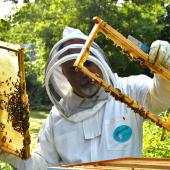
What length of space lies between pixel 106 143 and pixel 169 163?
1012 millimetres

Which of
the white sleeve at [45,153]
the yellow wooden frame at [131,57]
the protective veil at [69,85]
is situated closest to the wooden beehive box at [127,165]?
the yellow wooden frame at [131,57]

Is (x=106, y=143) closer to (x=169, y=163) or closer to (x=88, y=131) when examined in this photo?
(x=88, y=131)

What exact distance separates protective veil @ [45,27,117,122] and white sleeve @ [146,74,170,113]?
11.9 inches

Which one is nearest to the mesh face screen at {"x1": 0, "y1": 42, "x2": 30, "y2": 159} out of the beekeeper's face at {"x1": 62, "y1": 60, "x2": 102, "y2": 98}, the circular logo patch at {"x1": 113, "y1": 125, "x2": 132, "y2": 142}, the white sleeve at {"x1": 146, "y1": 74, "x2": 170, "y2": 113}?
the beekeeper's face at {"x1": 62, "y1": 60, "x2": 102, "y2": 98}

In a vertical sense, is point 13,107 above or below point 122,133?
above

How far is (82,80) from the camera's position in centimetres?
369

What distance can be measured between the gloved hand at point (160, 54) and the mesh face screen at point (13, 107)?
77 centimetres

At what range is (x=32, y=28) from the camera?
32.1 metres

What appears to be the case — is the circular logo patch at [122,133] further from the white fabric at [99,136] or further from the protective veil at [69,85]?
the protective veil at [69,85]

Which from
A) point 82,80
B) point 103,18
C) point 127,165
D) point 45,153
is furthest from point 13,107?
point 103,18

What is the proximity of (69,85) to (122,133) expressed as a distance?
63 cm

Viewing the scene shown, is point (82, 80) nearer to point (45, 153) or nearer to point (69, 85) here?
point (69, 85)

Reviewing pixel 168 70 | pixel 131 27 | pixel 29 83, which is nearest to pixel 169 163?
pixel 168 70

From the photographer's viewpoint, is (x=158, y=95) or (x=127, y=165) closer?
(x=127, y=165)
